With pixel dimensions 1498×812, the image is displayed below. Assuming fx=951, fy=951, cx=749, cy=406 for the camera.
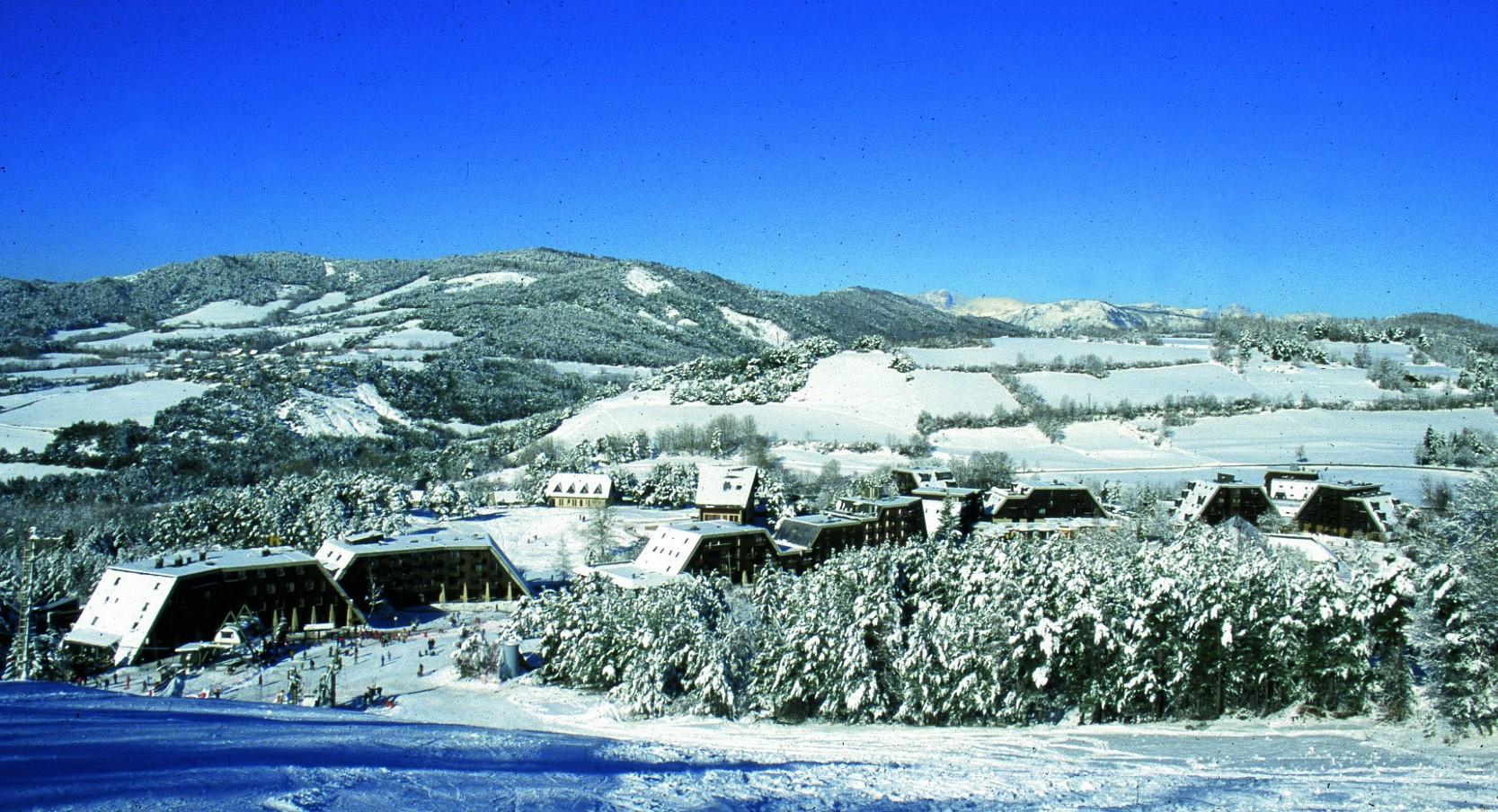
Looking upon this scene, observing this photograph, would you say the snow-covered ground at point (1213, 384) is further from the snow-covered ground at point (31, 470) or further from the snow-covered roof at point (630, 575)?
the snow-covered ground at point (31, 470)

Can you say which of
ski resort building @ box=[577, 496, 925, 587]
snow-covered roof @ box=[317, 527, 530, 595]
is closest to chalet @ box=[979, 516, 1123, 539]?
ski resort building @ box=[577, 496, 925, 587]

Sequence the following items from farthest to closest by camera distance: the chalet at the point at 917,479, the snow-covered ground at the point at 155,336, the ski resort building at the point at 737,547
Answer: the snow-covered ground at the point at 155,336 → the chalet at the point at 917,479 → the ski resort building at the point at 737,547

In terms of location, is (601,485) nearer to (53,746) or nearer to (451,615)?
(451,615)

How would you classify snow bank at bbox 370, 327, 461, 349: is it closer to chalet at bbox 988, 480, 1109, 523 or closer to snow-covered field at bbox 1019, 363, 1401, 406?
snow-covered field at bbox 1019, 363, 1401, 406

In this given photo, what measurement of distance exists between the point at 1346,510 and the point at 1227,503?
243 inches

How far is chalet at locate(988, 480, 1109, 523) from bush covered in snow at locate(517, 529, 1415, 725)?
3006 cm

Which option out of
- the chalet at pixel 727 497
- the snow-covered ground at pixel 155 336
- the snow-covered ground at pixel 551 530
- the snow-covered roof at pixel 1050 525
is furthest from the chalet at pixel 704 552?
the snow-covered ground at pixel 155 336

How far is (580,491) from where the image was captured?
2384 inches

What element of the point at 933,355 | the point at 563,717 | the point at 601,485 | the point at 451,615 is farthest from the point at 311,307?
the point at 563,717

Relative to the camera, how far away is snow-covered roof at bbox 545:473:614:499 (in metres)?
60.3

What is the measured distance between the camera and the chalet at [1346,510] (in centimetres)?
5006

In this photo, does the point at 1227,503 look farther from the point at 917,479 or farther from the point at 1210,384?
the point at 1210,384

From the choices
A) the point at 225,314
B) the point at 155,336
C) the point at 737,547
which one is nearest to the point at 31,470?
the point at 737,547

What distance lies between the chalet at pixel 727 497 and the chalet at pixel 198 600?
63.0ft
